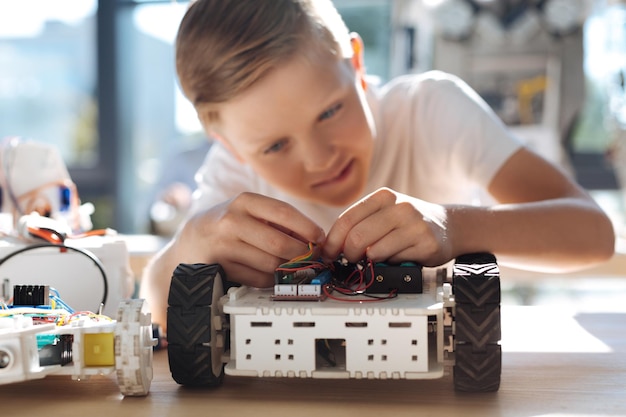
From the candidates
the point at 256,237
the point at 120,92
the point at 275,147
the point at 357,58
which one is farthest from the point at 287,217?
the point at 120,92

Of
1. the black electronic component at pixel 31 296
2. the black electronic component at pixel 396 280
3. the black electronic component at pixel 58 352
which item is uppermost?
the black electronic component at pixel 396 280

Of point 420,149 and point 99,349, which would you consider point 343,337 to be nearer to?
point 99,349

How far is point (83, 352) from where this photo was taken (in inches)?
19.4

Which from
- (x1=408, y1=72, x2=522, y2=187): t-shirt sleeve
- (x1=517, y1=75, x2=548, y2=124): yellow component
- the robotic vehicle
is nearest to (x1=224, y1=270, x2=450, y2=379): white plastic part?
the robotic vehicle

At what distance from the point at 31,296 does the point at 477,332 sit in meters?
0.37

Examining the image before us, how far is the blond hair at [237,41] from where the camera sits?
2.68 ft

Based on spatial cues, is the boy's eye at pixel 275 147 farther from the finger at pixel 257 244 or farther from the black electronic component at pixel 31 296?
the black electronic component at pixel 31 296

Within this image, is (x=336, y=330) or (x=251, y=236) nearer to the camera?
(x=336, y=330)

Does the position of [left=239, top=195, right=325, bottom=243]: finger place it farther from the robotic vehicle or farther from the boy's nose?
the boy's nose

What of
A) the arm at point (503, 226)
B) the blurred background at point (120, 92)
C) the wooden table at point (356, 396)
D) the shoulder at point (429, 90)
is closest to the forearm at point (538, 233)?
the arm at point (503, 226)

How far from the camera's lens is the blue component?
1.74 ft

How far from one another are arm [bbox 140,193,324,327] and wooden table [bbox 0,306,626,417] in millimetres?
109

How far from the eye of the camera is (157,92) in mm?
3238

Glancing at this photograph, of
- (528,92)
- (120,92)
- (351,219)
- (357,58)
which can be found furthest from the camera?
(120,92)
